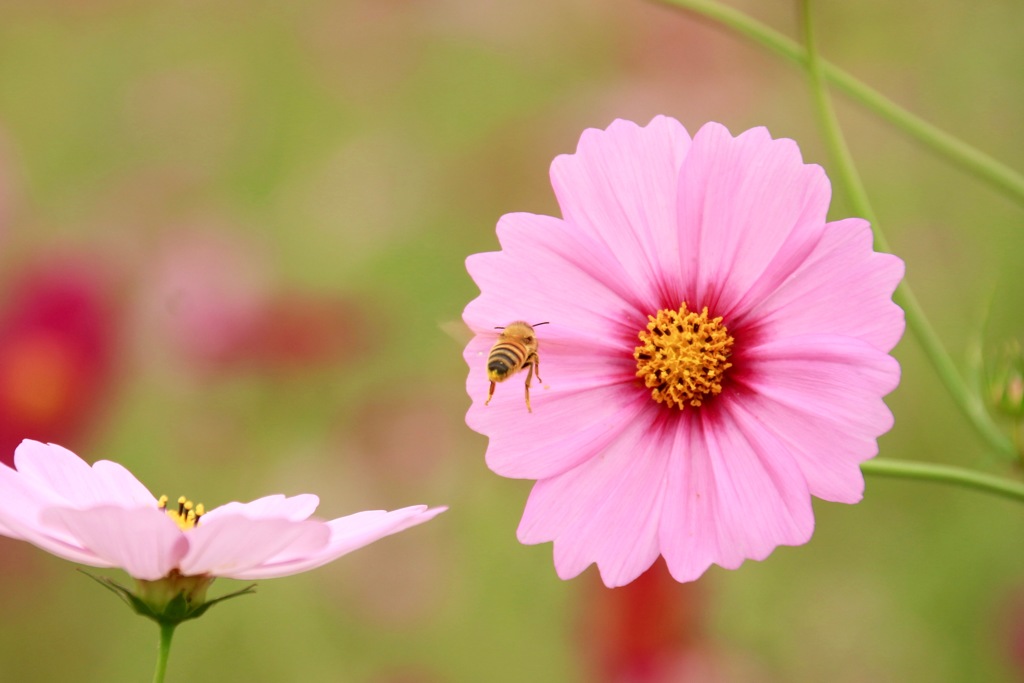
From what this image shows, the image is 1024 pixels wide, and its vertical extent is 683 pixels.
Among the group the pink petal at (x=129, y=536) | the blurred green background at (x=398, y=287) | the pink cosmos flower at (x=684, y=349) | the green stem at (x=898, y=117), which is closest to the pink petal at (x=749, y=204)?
the pink cosmos flower at (x=684, y=349)

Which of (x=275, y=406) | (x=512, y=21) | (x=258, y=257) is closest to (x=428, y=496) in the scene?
(x=275, y=406)

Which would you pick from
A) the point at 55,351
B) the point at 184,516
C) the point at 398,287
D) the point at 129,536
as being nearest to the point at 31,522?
the point at 129,536

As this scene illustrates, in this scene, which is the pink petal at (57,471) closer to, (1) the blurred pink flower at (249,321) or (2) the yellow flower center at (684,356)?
(2) the yellow flower center at (684,356)

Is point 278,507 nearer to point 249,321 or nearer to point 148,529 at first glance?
point 148,529

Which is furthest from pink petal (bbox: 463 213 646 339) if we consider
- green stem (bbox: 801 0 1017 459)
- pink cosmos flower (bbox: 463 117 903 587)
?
green stem (bbox: 801 0 1017 459)

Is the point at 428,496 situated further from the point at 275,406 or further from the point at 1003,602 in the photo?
the point at 1003,602

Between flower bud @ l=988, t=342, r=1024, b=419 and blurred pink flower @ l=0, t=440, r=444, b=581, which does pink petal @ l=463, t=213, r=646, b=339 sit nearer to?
blurred pink flower @ l=0, t=440, r=444, b=581
